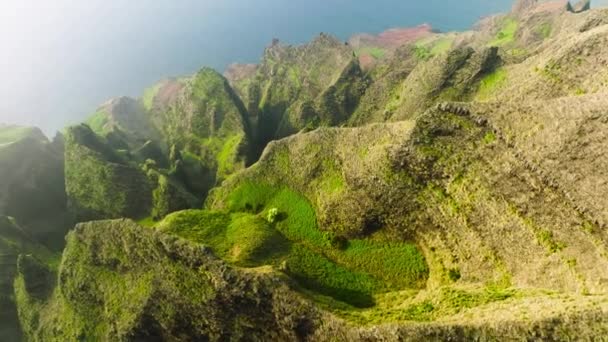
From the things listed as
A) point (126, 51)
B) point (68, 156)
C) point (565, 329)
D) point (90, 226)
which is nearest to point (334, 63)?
point (68, 156)

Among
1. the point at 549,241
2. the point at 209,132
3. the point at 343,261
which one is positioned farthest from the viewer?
the point at 209,132

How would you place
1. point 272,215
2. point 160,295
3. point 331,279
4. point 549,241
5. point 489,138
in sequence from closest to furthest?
1. point 549,241
2. point 489,138
3. point 160,295
4. point 331,279
5. point 272,215

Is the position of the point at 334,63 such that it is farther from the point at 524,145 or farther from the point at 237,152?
the point at 524,145

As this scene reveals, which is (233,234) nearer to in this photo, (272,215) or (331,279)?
(272,215)

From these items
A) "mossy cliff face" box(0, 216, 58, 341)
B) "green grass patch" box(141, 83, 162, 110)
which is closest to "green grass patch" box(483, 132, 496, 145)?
"mossy cliff face" box(0, 216, 58, 341)

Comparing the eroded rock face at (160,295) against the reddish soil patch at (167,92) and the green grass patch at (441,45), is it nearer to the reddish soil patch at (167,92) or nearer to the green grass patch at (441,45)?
the reddish soil patch at (167,92)

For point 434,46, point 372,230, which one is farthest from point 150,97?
point 372,230

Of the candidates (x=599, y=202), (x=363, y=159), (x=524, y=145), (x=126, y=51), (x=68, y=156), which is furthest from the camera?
(x=126, y=51)

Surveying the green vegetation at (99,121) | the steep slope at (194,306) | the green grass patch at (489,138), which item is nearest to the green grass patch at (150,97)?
the green vegetation at (99,121)
